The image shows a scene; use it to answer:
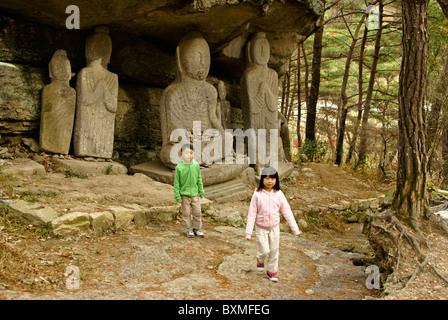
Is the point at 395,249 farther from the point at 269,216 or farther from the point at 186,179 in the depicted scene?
the point at 186,179

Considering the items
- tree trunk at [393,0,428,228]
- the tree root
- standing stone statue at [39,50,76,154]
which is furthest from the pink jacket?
standing stone statue at [39,50,76,154]

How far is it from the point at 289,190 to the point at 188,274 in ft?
17.2

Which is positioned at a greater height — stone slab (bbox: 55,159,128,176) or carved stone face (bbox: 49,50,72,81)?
carved stone face (bbox: 49,50,72,81)

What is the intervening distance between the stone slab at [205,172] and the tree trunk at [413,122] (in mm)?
3063

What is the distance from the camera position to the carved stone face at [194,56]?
7176 millimetres

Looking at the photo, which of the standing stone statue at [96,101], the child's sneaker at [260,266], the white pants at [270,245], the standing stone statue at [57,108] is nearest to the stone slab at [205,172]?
the standing stone statue at [96,101]

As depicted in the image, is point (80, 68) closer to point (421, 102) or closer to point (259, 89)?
point (259, 89)

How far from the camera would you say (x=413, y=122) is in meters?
4.73

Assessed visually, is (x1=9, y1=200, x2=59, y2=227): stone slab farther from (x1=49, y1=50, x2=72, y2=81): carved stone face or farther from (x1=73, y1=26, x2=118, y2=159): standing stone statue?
(x1=49, y1=50, x2=72, y2=81): carved stone face

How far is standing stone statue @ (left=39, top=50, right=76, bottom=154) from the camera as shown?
6547 mm

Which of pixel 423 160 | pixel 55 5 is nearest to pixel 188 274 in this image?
pixel 423 160

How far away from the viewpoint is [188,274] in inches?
142

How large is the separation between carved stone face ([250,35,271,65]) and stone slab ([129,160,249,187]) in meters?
2.54

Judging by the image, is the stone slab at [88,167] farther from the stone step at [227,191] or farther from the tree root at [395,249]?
the tree root at [395,249]
